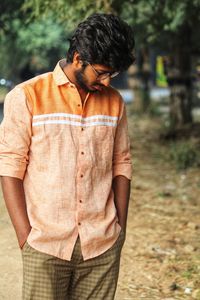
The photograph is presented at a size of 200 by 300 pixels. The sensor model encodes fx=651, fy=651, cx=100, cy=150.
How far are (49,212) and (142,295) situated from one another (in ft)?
8.70

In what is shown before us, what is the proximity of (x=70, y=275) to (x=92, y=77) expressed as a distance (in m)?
0.80

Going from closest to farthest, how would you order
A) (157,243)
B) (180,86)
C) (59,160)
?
(59,160)
(157,243)
(180,86)

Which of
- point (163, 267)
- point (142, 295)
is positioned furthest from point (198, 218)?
point (142, 295)

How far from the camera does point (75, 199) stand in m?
2.54

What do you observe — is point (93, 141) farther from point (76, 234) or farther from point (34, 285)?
point (34, 285)

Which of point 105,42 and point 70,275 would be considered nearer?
point 105,42

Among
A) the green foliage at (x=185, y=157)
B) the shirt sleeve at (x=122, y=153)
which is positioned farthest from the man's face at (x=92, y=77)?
the green foliage at (x=185, y=157)

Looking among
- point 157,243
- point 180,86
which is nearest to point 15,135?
point 157,243

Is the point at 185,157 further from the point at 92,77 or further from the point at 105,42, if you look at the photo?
the point at 105,42

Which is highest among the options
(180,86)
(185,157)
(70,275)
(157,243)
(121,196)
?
(121,196)

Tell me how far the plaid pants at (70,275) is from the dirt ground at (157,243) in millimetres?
2160

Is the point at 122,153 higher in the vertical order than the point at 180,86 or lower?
higher

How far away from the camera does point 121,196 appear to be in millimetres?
2771

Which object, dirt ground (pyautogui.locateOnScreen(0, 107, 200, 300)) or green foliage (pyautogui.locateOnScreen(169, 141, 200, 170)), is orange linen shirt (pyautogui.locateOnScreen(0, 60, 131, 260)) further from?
green foliage (pyautogui.locateOnScreen(169, 141, 200, 170))
